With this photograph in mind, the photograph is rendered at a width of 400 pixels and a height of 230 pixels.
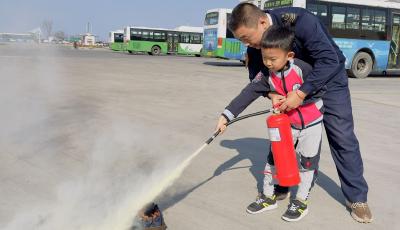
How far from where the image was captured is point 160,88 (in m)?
10.8

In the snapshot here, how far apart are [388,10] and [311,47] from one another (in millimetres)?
15602

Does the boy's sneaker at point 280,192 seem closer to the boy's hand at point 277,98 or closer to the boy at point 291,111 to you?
the boy at point 291,111

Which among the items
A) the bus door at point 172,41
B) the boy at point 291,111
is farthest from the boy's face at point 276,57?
the bus door at point 172,41

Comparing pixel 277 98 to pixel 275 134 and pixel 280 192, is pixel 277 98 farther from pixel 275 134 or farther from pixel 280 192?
pixel 280 192

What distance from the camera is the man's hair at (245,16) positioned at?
287cm

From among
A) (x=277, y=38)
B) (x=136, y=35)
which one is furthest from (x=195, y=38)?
(x=277, y=38)

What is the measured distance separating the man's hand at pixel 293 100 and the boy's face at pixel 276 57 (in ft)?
0.72

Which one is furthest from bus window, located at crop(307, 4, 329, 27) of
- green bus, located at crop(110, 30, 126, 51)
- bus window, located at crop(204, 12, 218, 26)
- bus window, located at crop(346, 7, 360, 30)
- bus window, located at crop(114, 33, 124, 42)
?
bus window, located at crop(114, 33, 124, 42)

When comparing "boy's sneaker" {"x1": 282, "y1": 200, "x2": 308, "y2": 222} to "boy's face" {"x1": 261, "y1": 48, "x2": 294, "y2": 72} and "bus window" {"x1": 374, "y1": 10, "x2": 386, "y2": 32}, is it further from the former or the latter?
"bus window" {"x1": 374, "y1": 10, "x2": 386, "y2": 32}

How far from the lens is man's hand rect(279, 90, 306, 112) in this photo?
117 inches

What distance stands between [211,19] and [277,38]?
71.0 feet

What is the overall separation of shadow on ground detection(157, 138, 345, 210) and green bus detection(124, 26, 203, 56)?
106 ft

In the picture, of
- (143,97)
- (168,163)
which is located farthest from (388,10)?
(168,163)

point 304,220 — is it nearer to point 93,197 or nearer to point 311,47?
point 311,47
